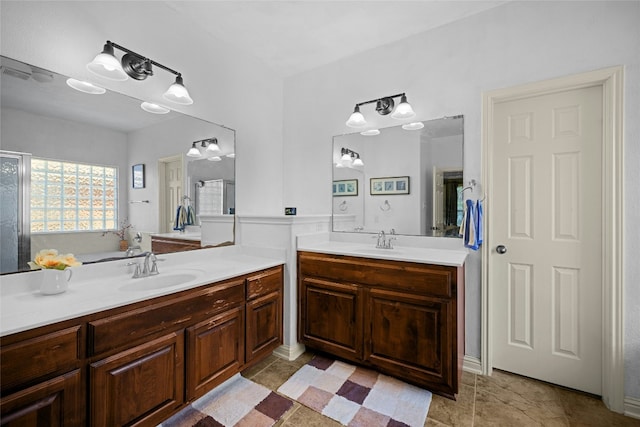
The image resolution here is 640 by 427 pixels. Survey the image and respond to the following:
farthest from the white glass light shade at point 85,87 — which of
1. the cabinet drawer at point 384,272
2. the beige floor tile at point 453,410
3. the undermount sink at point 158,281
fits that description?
the beige floor tile at point 453,410

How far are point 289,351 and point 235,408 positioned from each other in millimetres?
654

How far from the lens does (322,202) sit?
2959 mm

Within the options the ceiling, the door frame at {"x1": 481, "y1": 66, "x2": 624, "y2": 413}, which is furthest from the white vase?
the door frame at {"x1": 481, "y1": 66, "x2": 624, "y2": 413}

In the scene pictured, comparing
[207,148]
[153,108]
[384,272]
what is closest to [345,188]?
[384,272]

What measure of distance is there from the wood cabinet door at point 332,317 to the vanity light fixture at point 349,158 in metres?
1.19

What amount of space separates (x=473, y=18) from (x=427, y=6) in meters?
0.39

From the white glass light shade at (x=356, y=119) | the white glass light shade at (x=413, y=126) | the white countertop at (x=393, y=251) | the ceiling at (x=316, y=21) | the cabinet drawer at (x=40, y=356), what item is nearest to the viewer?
the cabinet drawer at (x=40, y=356)

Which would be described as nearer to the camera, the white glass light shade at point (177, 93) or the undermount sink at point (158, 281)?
the undermount sink at point (158, 281)

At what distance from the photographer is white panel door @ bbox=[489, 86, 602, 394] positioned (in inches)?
74.5

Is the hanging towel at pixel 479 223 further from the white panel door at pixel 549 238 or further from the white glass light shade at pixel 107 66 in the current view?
the white glass light shade at pixel 107 66

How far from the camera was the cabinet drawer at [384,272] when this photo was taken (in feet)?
5.95

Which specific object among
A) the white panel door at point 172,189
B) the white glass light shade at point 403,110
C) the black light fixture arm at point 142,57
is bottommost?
the white panel door at point 172,189

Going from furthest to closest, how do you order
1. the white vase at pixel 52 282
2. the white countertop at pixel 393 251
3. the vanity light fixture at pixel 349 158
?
the vanity light fixture at pixel 349 158 → the white countertop at pixel 393 251 → the white vase at pixel 52 282

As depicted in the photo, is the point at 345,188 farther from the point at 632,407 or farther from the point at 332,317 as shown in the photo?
the point at 632,407
